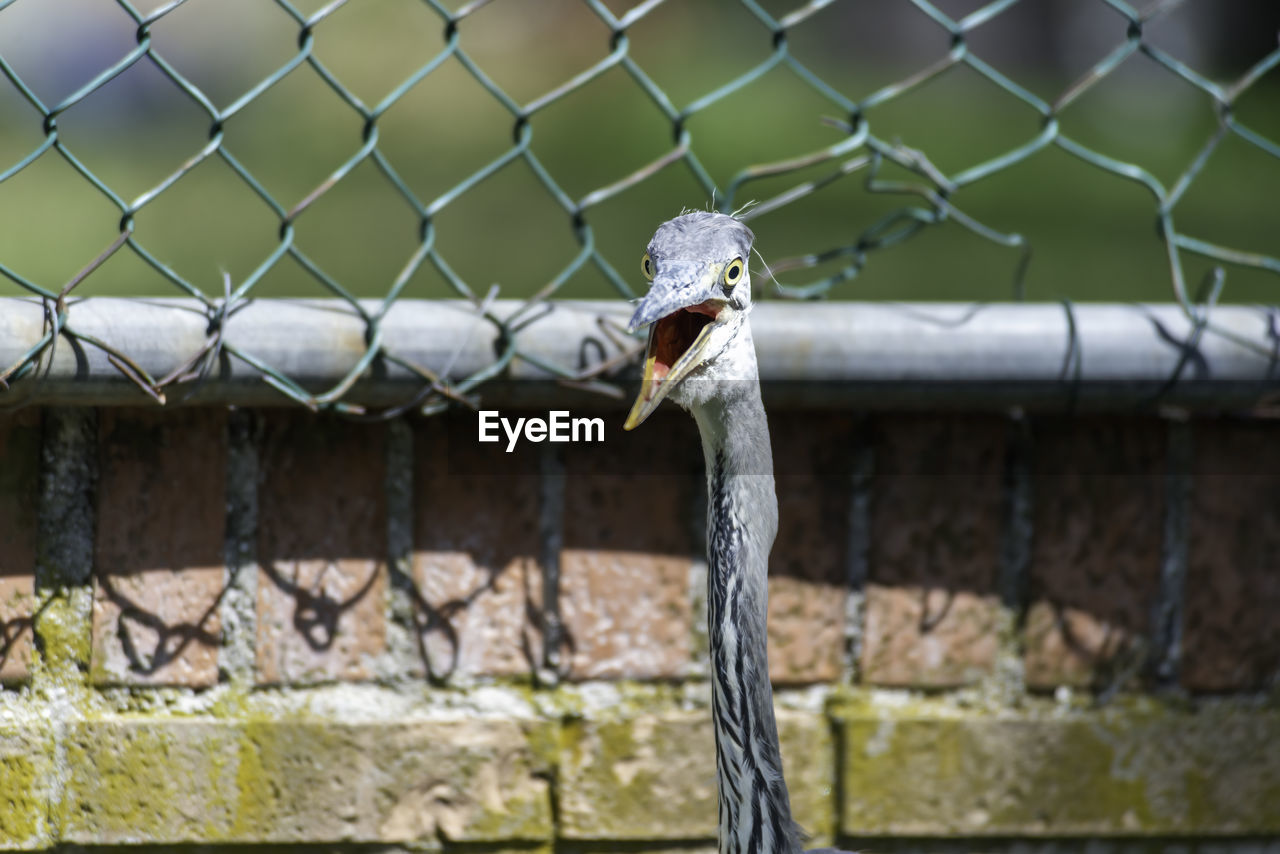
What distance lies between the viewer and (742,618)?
788 mm

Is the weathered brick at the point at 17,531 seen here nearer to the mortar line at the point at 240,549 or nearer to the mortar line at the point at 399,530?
the mortar line at the point at 240,549

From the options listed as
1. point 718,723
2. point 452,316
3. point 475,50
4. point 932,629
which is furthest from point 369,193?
point 718,723

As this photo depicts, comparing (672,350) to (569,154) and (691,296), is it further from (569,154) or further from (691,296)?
(569,154)

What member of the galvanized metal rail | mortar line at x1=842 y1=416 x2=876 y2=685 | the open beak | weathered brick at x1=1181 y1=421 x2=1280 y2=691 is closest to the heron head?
the open beak

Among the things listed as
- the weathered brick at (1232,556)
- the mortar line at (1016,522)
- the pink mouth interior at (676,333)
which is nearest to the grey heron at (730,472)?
the pink mouth interior at (676,333)

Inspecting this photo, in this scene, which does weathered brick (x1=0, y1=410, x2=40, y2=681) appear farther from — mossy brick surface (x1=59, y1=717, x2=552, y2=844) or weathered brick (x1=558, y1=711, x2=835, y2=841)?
weathered brick (x1=558, y1=711, x2=835, y2=841)

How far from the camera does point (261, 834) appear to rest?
3.31 feet

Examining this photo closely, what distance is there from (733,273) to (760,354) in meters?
0.26

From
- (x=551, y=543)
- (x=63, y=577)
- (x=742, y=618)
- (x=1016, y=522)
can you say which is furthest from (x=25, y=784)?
(x=1016, y=522)

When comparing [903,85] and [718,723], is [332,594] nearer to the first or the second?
[718,723]

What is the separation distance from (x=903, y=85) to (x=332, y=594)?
61 cm

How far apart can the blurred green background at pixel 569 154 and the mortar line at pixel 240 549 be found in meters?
0.34

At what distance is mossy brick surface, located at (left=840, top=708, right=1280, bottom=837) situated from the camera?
107 cm

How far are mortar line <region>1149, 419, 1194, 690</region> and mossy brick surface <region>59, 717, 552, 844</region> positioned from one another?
0.52 meters
